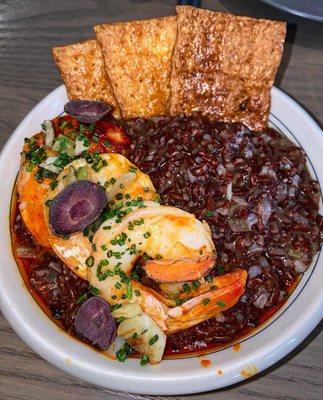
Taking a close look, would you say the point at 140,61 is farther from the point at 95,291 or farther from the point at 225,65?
the point at 95,291

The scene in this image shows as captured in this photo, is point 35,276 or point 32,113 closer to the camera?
point 35,276

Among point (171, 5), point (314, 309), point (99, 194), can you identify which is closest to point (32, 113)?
point (99, 194)

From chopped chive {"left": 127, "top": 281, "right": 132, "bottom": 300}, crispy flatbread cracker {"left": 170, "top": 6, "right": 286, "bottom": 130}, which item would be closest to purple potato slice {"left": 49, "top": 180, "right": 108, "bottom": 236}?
chopped chive {"left": 127, "top": 281, "right": 132, "bottom": 300}

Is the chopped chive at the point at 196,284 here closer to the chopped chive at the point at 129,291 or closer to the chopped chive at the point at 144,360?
the chopped chive at the point at 129,291

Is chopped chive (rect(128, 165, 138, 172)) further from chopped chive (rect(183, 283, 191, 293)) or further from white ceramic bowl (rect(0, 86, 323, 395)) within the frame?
white ceramic bowl (rect(0, 86, 323, 395))

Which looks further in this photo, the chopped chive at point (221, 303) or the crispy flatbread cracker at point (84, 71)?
the crispy flatbread cracker at point (84, 71)

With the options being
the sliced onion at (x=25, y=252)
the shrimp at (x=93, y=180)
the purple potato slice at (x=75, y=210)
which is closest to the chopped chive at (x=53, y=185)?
the shrimp at (x=93, y=180)

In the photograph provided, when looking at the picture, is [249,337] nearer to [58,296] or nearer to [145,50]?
[58,296]
